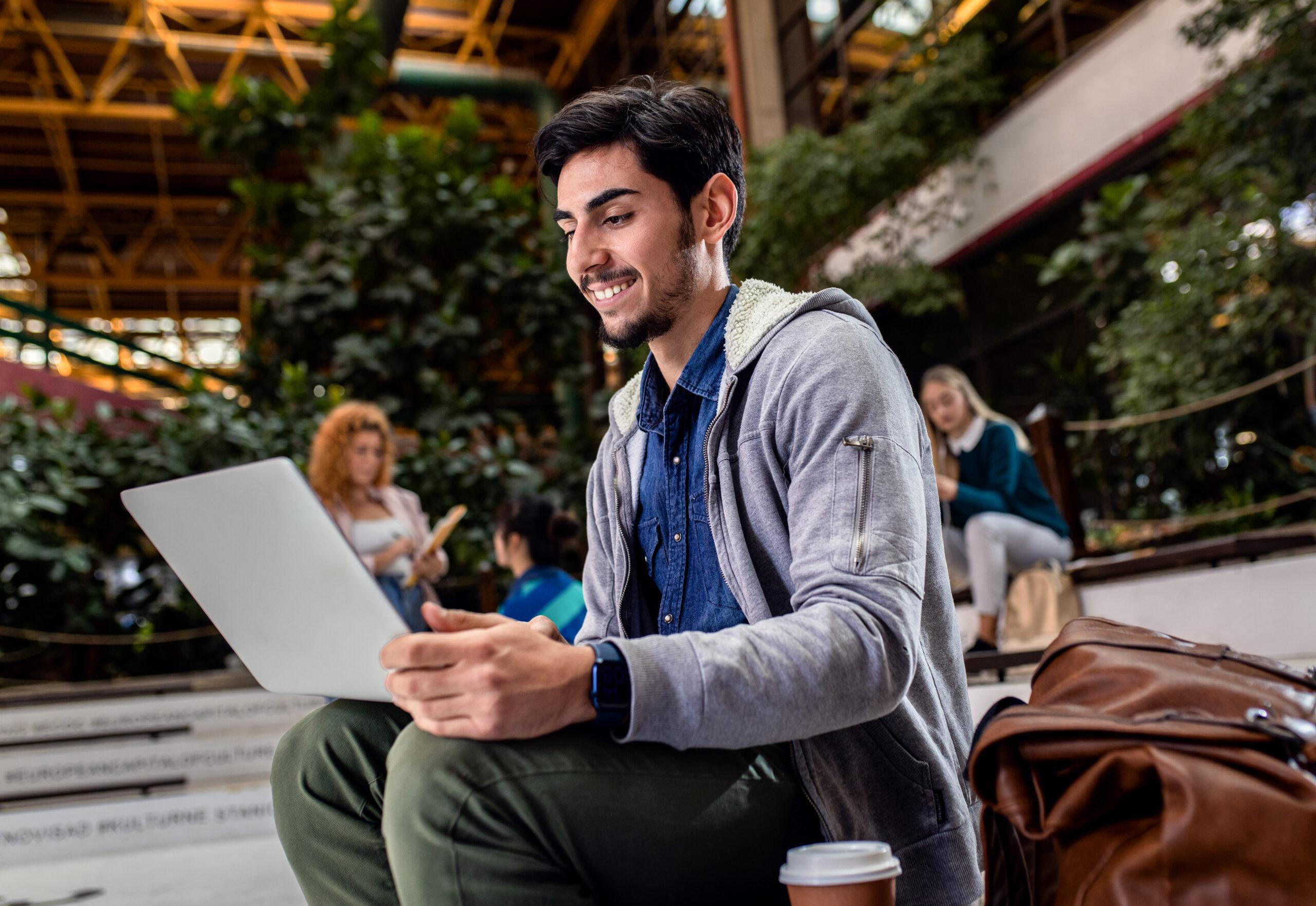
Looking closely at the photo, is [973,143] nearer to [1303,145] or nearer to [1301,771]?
[1303,145]

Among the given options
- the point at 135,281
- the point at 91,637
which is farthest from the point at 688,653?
the point at 135,281

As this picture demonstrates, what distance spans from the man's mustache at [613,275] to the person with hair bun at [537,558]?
219 cm

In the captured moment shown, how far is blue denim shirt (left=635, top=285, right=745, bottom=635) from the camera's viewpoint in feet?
4.04

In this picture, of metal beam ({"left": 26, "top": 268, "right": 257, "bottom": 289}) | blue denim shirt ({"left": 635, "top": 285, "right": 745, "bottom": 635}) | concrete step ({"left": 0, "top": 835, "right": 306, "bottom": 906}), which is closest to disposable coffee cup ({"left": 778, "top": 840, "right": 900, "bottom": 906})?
blue denim shirt ({"left": 635, "top": 285, "right": 745, "bottom": 635})

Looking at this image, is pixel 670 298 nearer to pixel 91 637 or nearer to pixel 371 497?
pixel 371 497

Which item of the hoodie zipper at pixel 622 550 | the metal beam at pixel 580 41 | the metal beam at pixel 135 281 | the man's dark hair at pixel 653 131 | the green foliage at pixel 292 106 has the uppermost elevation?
the metal beam at pixel 580 41

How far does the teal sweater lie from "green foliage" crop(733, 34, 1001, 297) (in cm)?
391

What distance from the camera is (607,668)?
0.86 m

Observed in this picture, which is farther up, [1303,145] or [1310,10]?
[1310,10]

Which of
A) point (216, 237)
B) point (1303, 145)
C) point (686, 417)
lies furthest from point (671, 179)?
point (216, 237)

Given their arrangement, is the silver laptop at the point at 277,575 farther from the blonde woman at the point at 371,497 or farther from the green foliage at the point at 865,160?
the green foliage at the point at 865,160

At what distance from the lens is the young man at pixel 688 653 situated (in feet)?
2.80

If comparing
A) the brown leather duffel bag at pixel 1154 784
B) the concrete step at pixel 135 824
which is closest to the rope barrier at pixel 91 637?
the concrete step at pixel 135 824

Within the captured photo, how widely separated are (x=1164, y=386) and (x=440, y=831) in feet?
18.0
